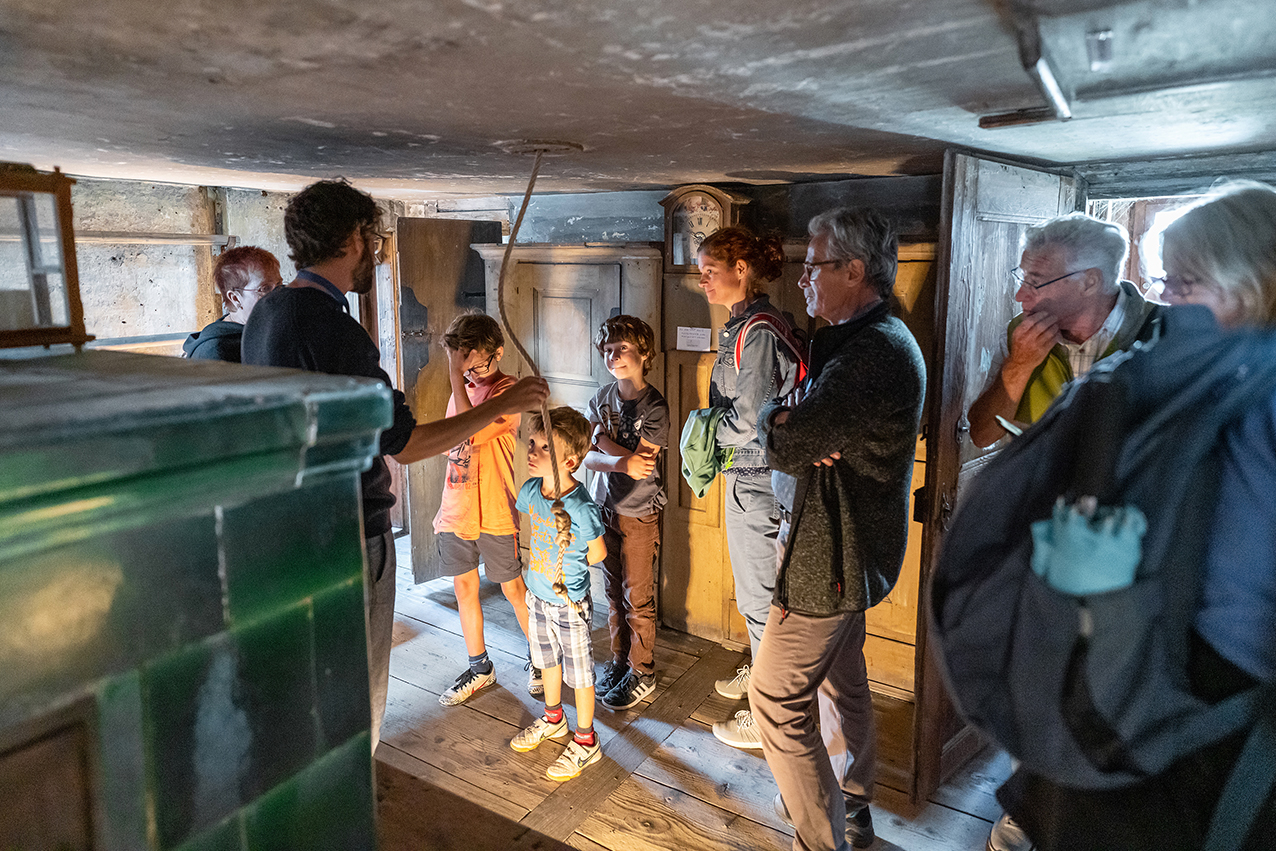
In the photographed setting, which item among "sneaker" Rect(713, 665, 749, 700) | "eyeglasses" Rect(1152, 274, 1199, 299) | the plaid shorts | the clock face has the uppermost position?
the clock face

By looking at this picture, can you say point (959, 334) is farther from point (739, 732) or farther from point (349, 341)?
point (349, 341)

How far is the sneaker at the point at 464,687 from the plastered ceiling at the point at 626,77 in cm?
205

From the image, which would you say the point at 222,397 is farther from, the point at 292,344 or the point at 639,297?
the point at 639,297

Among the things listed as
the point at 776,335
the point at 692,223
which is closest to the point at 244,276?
the point at 692,223

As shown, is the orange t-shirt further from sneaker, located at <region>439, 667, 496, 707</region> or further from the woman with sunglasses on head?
the woman with sunglasses on head

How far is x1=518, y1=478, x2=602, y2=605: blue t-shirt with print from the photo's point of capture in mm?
2598

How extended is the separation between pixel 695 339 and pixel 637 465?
73 centimetres

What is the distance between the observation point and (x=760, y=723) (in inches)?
79.4

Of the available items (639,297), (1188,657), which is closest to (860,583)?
(1188,657)

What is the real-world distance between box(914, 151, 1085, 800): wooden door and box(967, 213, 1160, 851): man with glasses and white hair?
14 cm

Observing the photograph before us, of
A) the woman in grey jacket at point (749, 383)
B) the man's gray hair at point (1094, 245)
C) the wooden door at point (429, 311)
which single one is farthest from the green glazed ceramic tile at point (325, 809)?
the wooden door at point (429, 311)

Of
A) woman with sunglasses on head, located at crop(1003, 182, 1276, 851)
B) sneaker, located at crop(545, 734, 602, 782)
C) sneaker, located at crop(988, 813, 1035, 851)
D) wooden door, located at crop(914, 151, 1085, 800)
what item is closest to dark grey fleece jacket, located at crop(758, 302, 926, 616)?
wooden door, located at crop(914, 151, 1085, 800)

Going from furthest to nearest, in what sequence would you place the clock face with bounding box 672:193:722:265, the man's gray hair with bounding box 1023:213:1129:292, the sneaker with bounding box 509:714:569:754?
the clock face with bounding box 672:193:722:265
the sneaker with bounding box 509:714:569:754
the man's gray hair with bounding box 1023:213:1129:292

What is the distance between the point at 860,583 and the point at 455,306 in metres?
2.80
